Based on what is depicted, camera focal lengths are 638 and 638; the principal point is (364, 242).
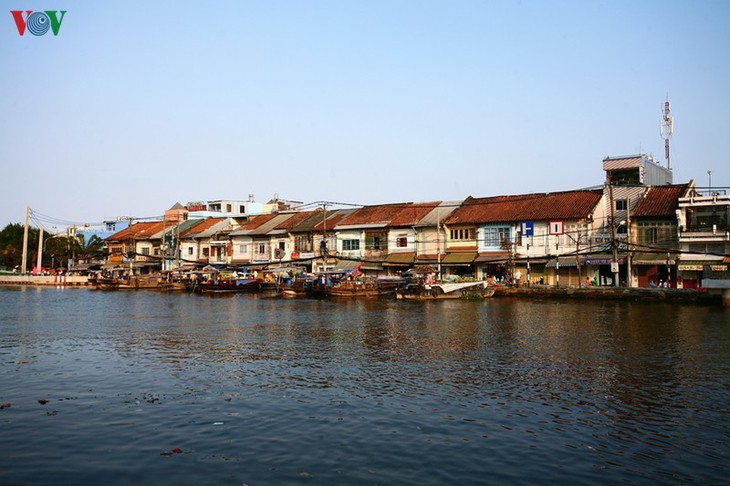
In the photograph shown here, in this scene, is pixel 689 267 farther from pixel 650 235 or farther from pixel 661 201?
pixel 661 201

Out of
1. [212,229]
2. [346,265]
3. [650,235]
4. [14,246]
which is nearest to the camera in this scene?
[650,235]

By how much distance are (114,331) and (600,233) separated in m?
41.9

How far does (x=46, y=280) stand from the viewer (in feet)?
294

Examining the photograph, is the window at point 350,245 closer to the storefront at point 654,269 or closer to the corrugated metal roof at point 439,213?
the corrugated metal roof at point 439,213

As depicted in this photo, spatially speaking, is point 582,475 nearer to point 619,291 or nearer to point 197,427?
point 197,427

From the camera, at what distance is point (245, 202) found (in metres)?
102

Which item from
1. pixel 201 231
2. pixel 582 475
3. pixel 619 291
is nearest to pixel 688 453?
pixel 582 475

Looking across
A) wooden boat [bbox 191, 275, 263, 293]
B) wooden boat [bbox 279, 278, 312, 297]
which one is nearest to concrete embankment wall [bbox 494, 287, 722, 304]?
wooden boat [bbox 279, 278, 312, 297]

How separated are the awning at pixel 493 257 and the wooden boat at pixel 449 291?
4991mm

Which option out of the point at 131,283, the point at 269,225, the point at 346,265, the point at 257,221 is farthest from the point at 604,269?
the point at 131,283

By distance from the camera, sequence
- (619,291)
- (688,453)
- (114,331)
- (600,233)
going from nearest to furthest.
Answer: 1. (688,453)
2. (114,331)
3. (619,291)
4. (600,233)

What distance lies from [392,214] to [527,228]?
17.2m

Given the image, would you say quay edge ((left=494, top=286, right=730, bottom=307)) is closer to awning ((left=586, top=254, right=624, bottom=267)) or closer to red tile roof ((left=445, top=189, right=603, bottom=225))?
awning ((left=586, top=254, right=624, bottom=267))

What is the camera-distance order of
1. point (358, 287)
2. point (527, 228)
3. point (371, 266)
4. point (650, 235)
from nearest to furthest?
point (650, 235), point (358, 287), point (527, 228), point (371, 266)
